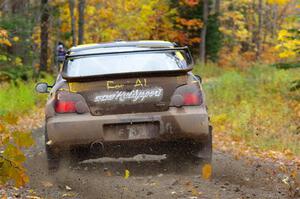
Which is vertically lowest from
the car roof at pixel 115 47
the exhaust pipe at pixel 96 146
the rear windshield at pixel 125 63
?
the exhaust pipe at pixel 96 146

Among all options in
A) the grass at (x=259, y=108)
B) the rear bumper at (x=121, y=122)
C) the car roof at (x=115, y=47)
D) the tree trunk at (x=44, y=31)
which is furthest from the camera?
the tree trunk at (x=44, y=31)

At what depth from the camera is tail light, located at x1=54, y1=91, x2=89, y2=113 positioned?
23.5ft

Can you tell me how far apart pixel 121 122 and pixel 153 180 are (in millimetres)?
780

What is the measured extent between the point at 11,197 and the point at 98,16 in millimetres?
37747

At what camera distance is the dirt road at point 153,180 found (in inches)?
248

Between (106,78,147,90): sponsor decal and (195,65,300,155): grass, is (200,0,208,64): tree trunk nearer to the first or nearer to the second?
(195,65,300,155): grass

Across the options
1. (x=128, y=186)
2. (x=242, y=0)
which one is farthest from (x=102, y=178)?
(x=242, y=0)

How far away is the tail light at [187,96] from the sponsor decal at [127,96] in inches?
10.5

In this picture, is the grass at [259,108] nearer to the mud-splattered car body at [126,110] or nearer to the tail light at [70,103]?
the mud-splattered car body at [126,110]

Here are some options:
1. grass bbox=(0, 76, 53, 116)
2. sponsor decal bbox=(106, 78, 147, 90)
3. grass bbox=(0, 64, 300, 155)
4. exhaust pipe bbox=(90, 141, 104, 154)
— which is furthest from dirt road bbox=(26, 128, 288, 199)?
grass bbox=(0, 76, 53, 116)

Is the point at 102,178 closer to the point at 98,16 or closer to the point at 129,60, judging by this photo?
the point at 129,60

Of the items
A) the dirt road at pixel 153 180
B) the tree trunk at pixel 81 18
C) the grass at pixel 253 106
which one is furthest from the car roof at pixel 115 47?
the tree trunk at pixel 81 18

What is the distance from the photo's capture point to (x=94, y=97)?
7164 millimetres

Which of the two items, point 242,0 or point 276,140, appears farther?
point 242,0
